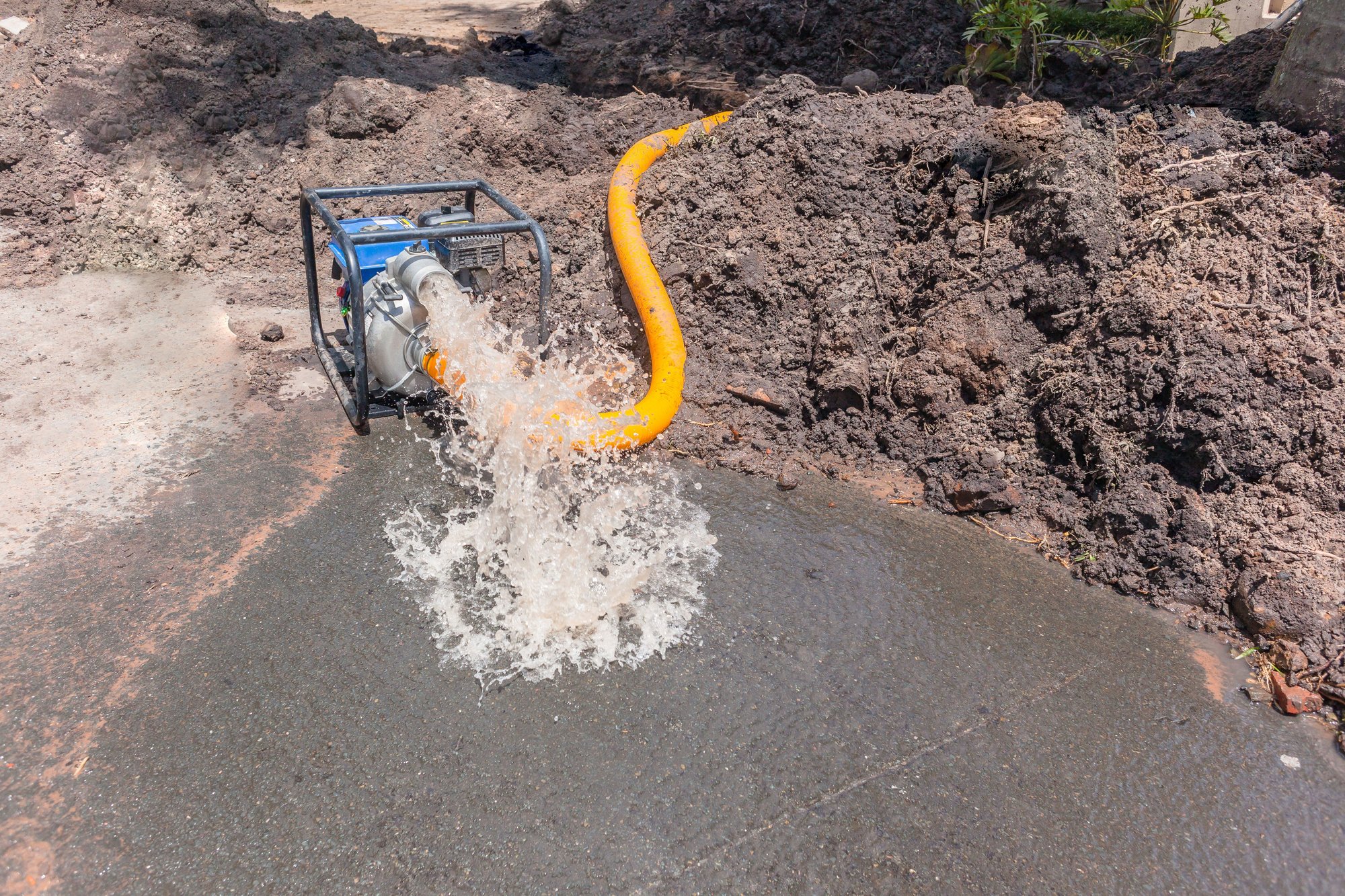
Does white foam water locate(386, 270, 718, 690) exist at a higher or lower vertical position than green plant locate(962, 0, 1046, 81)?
lower

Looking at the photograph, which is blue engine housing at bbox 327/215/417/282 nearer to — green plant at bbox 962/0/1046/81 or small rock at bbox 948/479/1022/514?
small rock at bbox 948/479/1022/514

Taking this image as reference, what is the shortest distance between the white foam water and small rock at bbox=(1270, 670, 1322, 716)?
2.30 m

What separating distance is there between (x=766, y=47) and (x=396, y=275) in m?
4.49

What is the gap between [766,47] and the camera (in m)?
7.27

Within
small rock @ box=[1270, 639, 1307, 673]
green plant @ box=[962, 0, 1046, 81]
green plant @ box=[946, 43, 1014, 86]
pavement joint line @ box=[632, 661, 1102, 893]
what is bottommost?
pavement joint line @ box=[632, 661, 1102, 893]

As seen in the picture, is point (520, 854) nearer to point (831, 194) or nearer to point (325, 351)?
point (325, 351)

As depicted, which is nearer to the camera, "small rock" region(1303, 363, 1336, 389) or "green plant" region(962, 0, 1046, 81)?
"small rock" region(1303, 363, 1336, 389)

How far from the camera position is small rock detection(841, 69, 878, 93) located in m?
6.09

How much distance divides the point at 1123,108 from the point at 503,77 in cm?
535

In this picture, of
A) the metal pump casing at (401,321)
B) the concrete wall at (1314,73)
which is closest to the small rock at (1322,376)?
the concrete wall at (1314,73)

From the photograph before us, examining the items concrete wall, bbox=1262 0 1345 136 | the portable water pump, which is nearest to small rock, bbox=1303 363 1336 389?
concrete wall, bbox=1262 0 1345 136

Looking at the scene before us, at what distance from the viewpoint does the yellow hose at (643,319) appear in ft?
13.6

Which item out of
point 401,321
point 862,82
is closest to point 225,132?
point 401,321

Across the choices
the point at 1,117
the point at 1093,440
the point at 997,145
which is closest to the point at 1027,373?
the point at 1093,440
